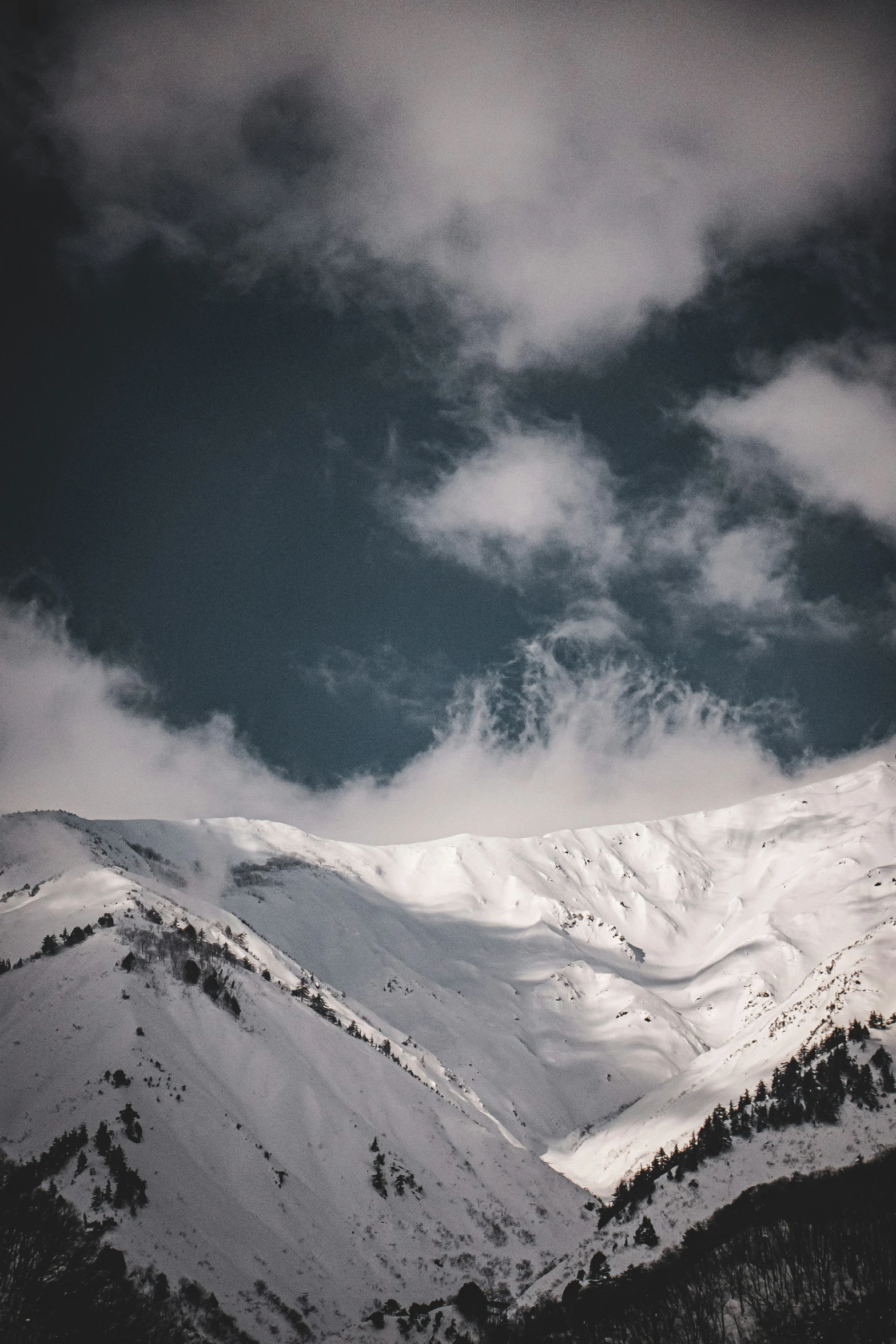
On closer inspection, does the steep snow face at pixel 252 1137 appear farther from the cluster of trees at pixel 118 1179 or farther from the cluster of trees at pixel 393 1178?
the cluster of trees at pixel 118 1179

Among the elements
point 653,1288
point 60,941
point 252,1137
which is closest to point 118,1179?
point 252,1137

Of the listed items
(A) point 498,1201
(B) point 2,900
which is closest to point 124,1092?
(A) point 498,1201

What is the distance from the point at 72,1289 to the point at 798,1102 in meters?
61.7

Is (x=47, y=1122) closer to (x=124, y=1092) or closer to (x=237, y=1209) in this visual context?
(x=124, y=1092)

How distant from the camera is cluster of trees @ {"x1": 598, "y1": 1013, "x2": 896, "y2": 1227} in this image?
59.2 m

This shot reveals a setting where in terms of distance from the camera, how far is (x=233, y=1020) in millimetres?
80500

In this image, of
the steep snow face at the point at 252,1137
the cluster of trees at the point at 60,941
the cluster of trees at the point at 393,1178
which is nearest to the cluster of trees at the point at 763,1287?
the steep snow face at the point at 252,1137

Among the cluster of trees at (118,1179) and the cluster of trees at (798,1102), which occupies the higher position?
the cluster of trees at (118,1179)

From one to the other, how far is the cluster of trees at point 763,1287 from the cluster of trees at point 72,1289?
1658 cm

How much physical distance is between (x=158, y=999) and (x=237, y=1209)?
2631 centimetres

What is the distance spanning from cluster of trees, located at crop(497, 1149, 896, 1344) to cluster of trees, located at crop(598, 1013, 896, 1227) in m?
17.3

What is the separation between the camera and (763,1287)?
32.2 metres

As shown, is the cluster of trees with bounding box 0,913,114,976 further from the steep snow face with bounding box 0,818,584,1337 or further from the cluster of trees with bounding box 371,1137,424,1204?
the cluster of trees with bounding box 371,1137,424,1204

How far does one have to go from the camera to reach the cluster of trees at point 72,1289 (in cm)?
2917
